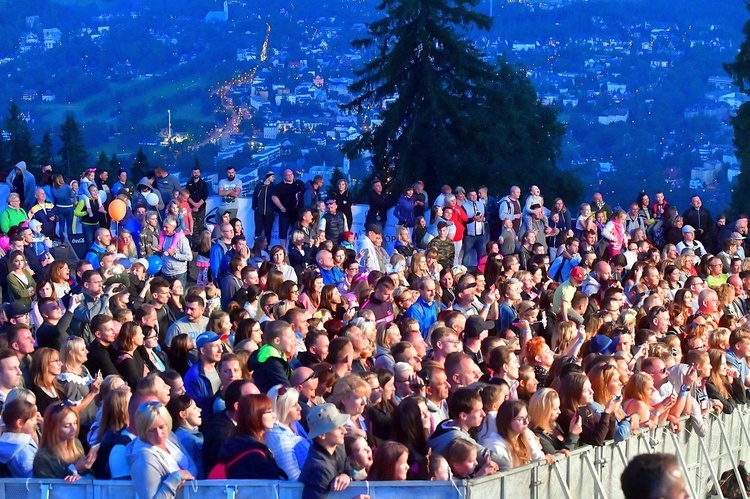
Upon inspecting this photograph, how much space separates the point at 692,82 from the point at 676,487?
35058 millimetres

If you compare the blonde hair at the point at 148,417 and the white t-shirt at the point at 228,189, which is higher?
the blonde hair at the point at 148,417

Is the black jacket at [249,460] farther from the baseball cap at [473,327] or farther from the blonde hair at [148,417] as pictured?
the baseball cap at [473,327]

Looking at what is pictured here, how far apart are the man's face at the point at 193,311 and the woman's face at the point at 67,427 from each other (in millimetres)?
3825

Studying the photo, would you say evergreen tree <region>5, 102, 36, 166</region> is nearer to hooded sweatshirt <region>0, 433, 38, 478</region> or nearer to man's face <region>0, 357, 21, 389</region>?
man's face <region>0, 357, 21, 389</region>

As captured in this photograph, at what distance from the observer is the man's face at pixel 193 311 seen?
1212 cm

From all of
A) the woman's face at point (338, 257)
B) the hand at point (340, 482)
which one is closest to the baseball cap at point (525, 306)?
the woman's face at point (338, 257)

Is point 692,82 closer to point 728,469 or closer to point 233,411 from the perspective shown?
point 728,469

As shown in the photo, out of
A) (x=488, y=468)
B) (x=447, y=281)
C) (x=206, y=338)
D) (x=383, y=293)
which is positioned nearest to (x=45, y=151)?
(x=447, y=281)

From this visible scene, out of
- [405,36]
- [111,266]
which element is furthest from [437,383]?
[405,36]

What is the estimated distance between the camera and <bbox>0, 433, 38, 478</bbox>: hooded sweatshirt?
27.6ft

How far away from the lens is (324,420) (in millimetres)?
7941

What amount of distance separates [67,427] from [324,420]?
61.9 inches

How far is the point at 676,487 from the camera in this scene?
17.2ft

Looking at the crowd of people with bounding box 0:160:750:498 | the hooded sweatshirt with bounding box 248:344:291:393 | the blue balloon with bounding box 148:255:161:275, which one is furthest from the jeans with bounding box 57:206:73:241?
the hooded sweatshirt with bounding box 248:344:291:393
